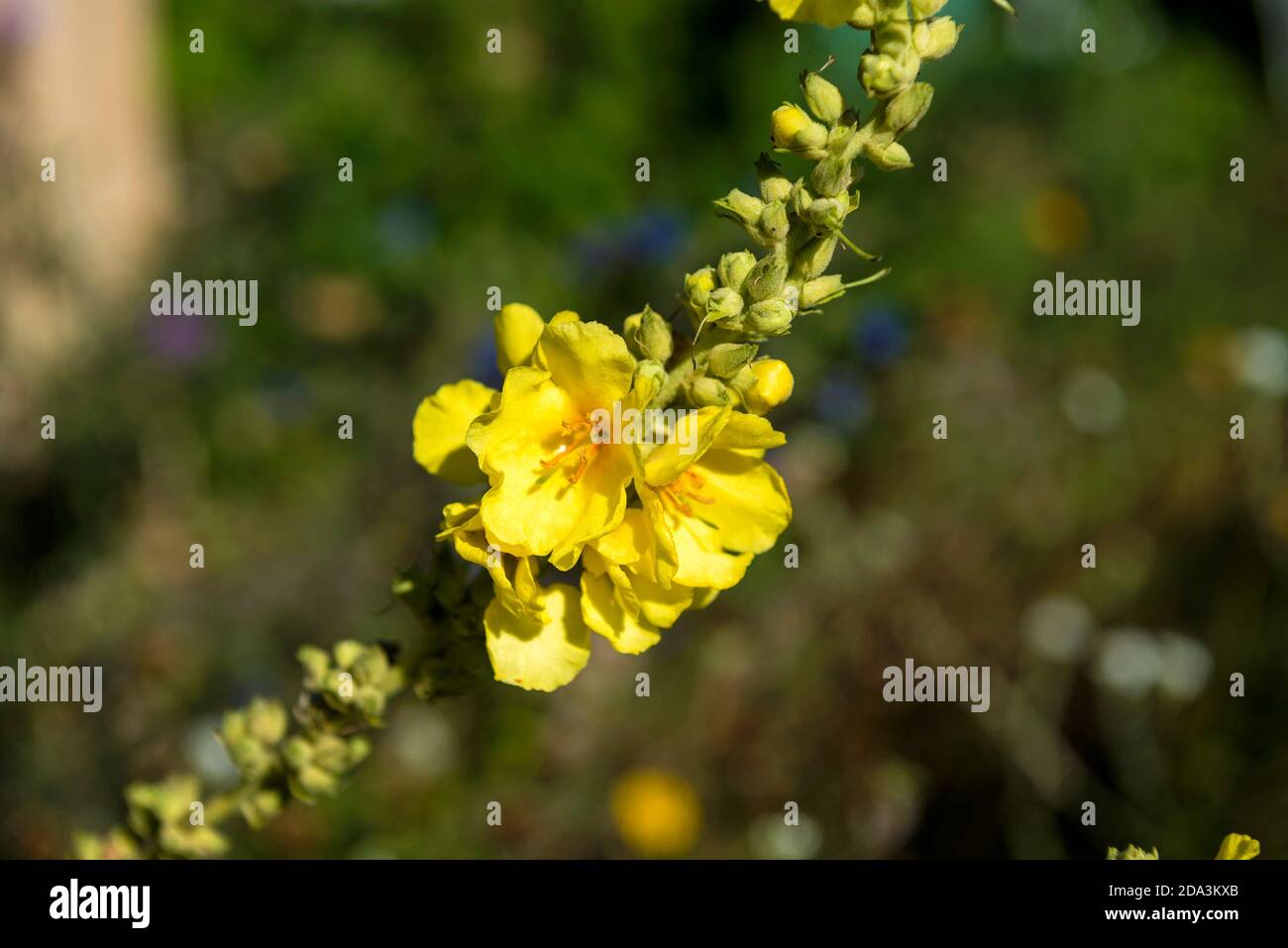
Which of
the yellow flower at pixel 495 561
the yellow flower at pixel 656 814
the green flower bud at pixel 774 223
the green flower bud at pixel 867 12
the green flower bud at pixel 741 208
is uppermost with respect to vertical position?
the green flower bud at pixel 867 12

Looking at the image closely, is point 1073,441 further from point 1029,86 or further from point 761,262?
point 761,262

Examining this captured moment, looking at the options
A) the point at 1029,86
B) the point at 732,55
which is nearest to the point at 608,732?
the point at 732,55

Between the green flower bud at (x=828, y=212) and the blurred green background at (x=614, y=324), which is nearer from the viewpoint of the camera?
the green flower bud at (x=828, y=212)

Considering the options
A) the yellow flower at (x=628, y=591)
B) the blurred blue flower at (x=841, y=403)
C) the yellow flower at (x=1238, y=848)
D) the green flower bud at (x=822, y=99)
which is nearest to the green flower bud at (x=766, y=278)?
the green flower bud at (x=822, y=99)

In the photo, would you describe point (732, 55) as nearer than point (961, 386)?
No

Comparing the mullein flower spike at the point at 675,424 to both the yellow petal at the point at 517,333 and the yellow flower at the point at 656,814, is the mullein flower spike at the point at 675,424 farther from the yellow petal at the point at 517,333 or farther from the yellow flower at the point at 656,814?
the yellow flower at the point at 656,814

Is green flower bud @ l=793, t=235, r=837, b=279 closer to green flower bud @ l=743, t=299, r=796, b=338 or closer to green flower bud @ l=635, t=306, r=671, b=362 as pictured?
green flower bud @ l=743, t=299, r=796, b=338
